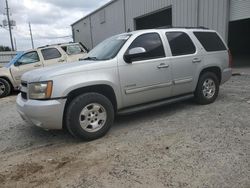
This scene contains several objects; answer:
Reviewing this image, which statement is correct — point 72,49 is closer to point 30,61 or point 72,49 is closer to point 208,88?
point 30,61

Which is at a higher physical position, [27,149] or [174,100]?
[174,100]

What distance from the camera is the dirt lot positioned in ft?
10.1

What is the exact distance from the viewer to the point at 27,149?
422 cm

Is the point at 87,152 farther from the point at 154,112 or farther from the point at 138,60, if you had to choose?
the point at 154,112

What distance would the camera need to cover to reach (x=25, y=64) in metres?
10.2

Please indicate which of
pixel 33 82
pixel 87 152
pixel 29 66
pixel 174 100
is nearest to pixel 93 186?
pixel 87 152

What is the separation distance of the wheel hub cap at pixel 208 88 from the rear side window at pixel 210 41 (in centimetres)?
77

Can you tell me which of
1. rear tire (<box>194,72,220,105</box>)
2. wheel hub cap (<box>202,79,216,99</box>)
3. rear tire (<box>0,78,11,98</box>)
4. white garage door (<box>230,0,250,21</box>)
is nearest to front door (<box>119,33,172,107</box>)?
rear tire (<box>194,72,220,105</box>)

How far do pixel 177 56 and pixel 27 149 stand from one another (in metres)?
3.46

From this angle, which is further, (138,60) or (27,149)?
(138,60)

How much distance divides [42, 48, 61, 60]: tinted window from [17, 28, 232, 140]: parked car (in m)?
5.52

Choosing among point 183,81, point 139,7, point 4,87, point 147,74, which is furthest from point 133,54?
point 139,7

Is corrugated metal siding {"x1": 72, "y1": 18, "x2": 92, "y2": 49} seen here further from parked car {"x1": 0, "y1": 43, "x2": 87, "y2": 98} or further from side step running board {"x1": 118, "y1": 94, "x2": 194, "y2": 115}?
side step running board {"x1": 118, "y1": 94, "x2": 194, "y2": 115}

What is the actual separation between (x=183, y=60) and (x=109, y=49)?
1.65 metres
